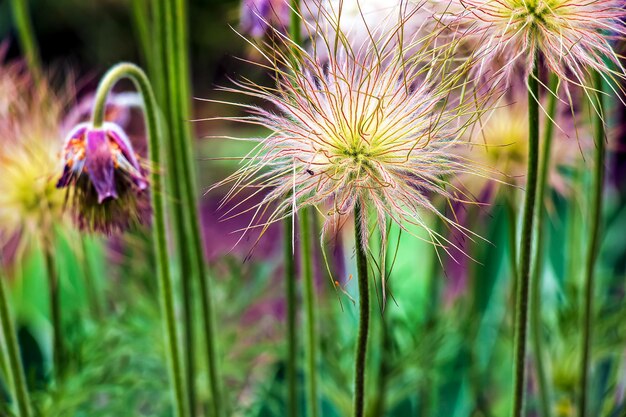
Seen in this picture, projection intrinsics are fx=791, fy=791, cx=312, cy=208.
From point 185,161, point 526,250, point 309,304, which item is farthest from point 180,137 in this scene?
point 526,250

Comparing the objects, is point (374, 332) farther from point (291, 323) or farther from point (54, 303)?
point (54, 303)

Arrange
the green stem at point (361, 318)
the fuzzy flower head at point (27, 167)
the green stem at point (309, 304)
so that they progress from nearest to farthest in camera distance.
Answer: the green stem at point (361, 318), the green stem at point (309, 304), the fuzzy flower head at point (27, 167)

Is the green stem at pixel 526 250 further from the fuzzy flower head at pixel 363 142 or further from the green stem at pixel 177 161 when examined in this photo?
the green stem at pixel 177 161

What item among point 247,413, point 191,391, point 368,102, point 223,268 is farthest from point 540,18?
point 223,268

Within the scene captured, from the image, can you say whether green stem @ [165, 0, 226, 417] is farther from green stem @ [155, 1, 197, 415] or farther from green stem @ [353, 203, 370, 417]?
green stem @ [353, 203, 370, 417]

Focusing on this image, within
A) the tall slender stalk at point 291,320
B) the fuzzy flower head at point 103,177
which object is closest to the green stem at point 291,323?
the tall slender stalk at point 291,320

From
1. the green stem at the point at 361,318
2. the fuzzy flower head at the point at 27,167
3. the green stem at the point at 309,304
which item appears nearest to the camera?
the green stem at the point at 361,318
